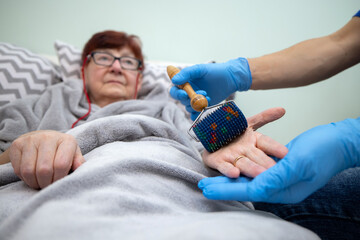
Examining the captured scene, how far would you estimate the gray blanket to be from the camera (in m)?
0.27

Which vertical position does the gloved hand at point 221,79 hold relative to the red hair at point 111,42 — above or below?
below

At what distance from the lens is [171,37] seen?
1.26 metres

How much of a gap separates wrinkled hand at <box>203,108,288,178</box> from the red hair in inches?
30.0

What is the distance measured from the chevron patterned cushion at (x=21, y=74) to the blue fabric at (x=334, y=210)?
3.51ft

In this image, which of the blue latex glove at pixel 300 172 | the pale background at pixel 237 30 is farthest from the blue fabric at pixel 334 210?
the pale background at pixel 237 30

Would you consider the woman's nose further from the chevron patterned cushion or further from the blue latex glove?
the blue latex glove

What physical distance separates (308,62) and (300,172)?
53 cm

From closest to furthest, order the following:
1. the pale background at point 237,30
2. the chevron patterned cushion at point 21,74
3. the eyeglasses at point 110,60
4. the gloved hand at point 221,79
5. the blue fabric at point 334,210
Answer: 1. the blue fabric at point 334,210
2. the gloved hand at point 221,79
3. the chevron patterned cushion at point 21,74
4. the eyeglasses at point 110,60
5. the pale background at point 237,30

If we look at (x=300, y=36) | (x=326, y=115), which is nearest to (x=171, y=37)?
(x=300, y=36)

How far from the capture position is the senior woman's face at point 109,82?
3.08ft

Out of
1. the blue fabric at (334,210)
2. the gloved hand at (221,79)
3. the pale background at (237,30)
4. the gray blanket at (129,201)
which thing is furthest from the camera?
the pale background at (237,30)

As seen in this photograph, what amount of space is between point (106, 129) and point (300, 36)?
1218 mm

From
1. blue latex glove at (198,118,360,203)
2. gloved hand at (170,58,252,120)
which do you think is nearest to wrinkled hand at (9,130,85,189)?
blue latex glove at (198,118,360,203)

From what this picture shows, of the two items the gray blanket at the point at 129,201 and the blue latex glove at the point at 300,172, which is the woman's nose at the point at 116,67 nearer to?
the gray blanket at the point at 129,201
